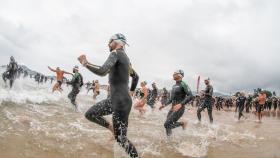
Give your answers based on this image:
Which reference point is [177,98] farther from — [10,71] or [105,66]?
[10,71]

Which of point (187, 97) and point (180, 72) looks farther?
point (180, 72)

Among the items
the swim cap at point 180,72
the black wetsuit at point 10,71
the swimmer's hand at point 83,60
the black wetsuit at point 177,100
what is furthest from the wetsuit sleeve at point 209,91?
the black wetsuit at point 10,71

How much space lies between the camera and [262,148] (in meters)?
9.88

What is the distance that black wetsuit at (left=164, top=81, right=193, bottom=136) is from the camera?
965 cm

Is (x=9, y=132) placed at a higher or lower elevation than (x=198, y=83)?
lower

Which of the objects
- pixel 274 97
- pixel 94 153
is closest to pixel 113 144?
pixel 94 153

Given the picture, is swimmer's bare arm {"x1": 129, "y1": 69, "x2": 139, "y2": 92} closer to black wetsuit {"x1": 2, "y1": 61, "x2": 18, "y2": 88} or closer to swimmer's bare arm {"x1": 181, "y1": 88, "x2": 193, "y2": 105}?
swimmer's bare arm {"x1": 181, "y1": 88, "x2": 193, "y2": 105}

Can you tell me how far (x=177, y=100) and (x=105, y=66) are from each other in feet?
17.0

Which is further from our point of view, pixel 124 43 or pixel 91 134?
pixel 91 134

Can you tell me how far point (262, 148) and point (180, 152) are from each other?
283 cm

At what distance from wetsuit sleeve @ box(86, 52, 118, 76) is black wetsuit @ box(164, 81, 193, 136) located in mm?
A: 4174

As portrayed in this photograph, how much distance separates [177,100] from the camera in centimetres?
1010

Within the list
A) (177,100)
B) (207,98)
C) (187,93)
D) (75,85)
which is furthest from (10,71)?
(187,93)

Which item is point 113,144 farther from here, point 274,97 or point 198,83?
point 274,97
